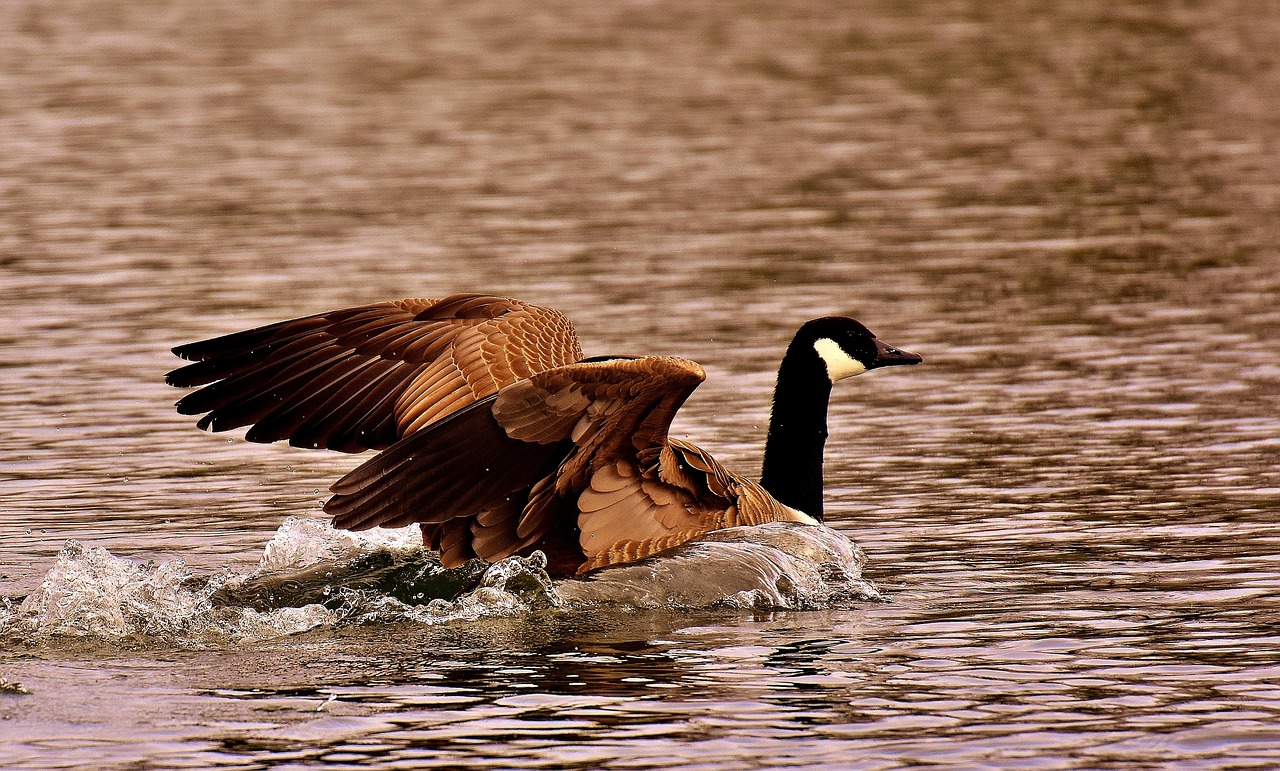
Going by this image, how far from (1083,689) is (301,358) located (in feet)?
14.6

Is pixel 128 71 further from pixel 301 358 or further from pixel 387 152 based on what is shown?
pixel 301 358

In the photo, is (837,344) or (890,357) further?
(890,357)

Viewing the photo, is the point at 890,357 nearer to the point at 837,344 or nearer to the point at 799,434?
the point at 837,344

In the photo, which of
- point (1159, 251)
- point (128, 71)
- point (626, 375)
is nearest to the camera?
point (626, 375)

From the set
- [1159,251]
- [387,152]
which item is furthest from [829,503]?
[387,152]

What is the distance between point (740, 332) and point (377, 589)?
752cm

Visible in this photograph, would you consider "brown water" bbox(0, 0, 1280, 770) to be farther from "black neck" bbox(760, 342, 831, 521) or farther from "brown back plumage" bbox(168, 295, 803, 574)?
"black neck" bbox(760, 342, 831, 521)

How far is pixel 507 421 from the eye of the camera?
9312 mm

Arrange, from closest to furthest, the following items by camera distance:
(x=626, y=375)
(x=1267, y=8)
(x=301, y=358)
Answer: (x=626, y=375) < (x=301, y=358) < (x=1267, y=8)

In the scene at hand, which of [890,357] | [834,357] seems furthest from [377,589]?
[890,357]

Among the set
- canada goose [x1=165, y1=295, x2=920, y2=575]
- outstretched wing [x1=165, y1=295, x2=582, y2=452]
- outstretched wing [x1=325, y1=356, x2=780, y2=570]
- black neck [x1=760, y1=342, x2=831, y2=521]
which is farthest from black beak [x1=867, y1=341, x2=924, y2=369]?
outstretched wing [x1=165, y1=295, x2=582, y2=452]

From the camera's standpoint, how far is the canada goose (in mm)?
9266

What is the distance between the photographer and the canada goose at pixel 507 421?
927 cm

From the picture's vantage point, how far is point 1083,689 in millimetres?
8148
